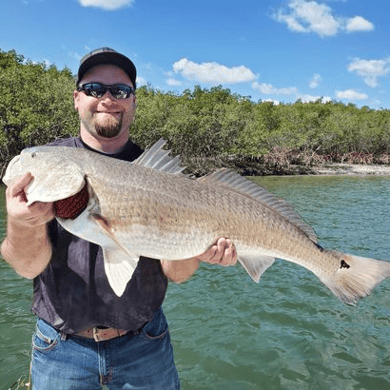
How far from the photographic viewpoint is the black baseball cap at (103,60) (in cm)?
278

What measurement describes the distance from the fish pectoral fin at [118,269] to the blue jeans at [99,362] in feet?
1.65

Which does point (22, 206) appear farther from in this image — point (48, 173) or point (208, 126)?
point (208, 126)

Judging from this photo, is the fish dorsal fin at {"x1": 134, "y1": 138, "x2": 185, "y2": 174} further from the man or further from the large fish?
the man

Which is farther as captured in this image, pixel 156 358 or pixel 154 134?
pixel 154 134

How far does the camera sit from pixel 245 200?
2770 mm

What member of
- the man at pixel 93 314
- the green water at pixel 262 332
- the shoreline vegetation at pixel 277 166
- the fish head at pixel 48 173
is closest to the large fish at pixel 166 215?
the fish head at pixel 48 173

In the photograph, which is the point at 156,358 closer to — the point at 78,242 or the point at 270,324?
the point at 78,242

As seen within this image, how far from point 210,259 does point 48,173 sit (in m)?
1.16

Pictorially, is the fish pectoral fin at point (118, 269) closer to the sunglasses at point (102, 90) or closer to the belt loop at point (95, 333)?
the belt loop at point (95, 333)

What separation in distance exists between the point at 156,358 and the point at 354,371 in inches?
164

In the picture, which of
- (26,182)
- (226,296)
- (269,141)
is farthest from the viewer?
(269,141)

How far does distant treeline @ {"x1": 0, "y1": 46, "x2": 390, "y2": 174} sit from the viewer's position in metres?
27.9

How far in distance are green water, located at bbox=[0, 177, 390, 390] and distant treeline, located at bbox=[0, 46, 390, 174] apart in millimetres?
20986

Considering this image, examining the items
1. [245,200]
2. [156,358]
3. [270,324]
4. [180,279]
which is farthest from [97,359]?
[270,324]
